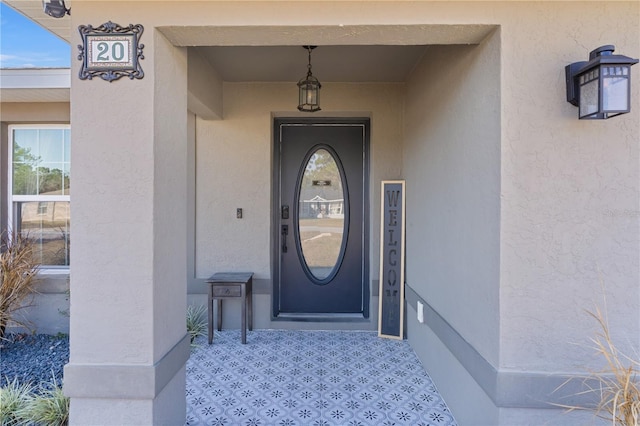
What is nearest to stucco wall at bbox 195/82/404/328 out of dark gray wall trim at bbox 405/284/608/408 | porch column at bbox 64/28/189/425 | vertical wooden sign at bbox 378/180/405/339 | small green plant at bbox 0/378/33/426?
vertical wooden sign at bbox 378/180/405/339

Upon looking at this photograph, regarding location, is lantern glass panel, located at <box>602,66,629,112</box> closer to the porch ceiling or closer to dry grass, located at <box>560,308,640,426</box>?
the porch ceiling

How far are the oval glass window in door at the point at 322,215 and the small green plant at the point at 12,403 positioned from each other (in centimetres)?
261

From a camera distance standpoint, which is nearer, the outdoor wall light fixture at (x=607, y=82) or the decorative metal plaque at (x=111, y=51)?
the outdoor wall light fixture at (x=607, y=82)

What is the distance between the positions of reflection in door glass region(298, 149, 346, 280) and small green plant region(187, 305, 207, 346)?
1.31m

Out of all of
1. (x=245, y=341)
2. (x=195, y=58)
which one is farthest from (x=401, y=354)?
(x=195, y=58)

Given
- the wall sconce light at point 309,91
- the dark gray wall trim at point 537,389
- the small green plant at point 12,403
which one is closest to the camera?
the dark gray wall trim at point 537,389

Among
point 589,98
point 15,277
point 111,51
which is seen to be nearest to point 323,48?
point 111,51

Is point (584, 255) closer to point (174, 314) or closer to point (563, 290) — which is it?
point (563, 290)

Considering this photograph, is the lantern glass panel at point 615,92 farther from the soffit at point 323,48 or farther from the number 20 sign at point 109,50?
the number 20 sign at point 109,50

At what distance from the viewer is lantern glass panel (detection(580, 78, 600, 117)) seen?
1.53 meters

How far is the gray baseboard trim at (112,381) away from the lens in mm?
1799

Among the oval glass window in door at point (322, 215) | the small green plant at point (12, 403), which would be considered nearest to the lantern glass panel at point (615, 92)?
the oval glass window in door at point (322, 215)

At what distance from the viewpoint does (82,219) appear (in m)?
1.82

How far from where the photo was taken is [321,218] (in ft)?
13.5
